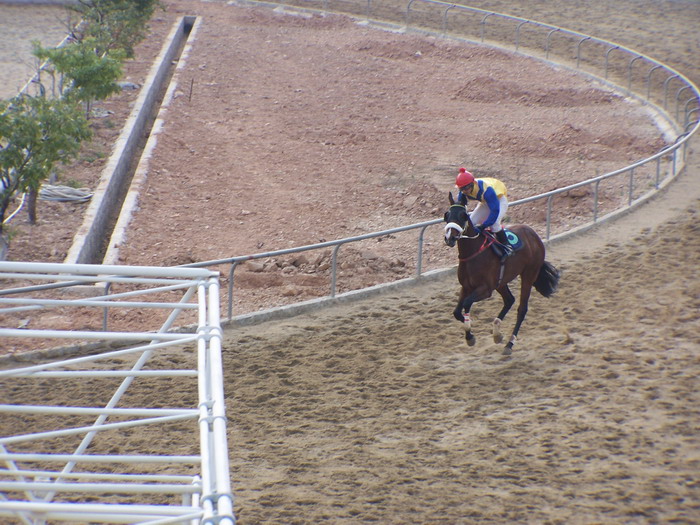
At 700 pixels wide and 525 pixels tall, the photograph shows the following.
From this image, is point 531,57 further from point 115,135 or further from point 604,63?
point 115,135

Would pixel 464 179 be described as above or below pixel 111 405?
above

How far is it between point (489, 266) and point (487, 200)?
86cm

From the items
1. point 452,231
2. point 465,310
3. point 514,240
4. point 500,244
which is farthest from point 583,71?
point 452,231

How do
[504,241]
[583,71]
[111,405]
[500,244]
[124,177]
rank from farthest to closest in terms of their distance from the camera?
[583,71] → [124,177] → [504,241] → [500,244] → [111,405]

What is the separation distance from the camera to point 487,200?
11.2 meters

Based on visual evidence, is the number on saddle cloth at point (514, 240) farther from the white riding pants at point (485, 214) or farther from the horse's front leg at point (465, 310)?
the horse's front leg at point (465, 310)

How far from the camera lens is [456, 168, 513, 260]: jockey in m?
10.9

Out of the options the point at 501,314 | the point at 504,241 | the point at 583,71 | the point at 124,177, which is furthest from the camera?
the point at 583,71

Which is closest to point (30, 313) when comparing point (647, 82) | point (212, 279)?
point (212, 279)

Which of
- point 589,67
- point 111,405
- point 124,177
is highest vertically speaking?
point 589,67

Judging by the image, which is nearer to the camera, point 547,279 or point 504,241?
point 504,241

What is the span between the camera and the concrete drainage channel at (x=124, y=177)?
15234 millimetres

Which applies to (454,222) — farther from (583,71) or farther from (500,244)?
(583,71)

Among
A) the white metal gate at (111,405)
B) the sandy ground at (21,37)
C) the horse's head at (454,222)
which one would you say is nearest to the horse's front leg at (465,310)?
the horse's head at (454,222)
